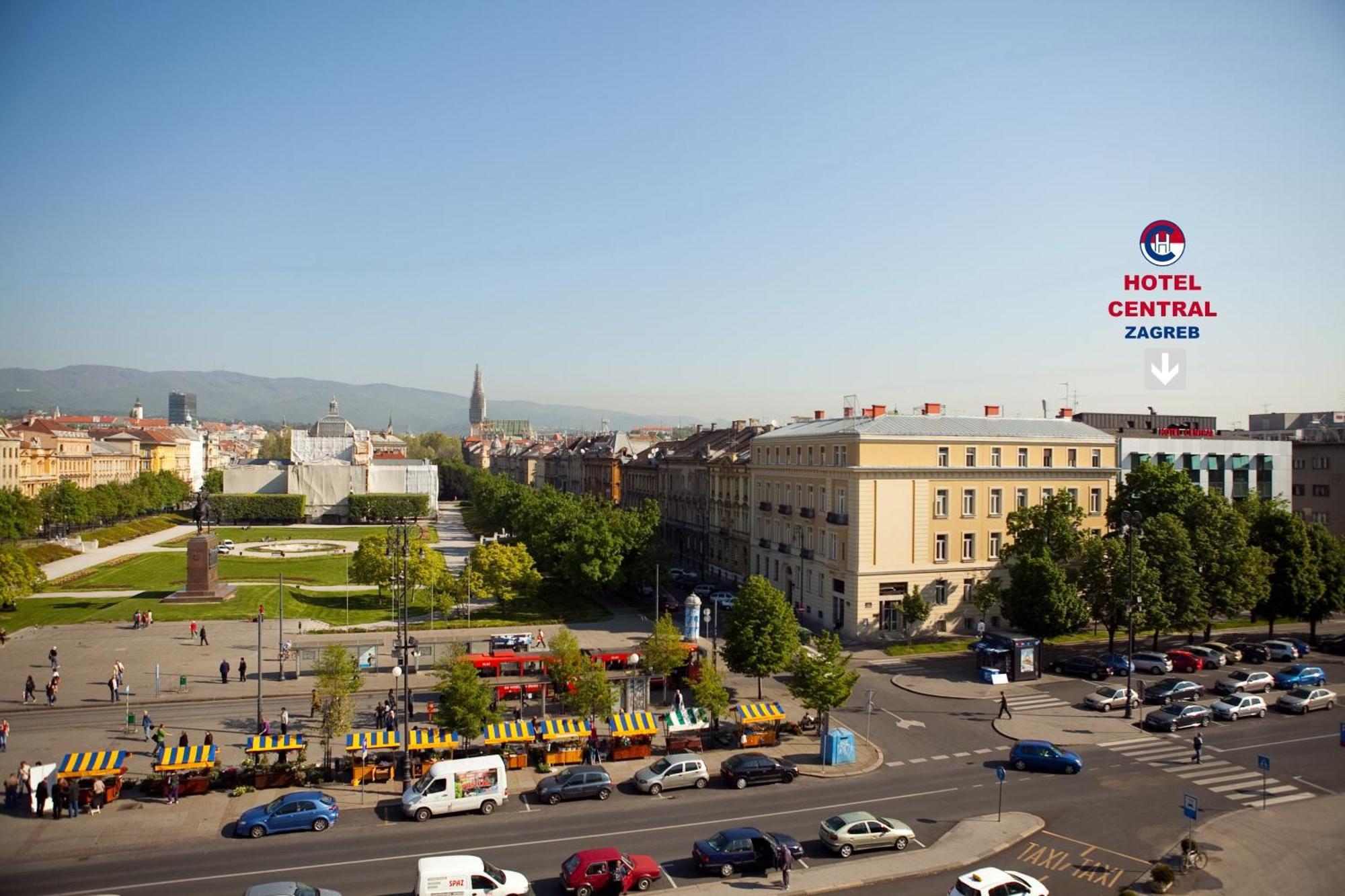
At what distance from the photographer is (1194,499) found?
58.4 metres

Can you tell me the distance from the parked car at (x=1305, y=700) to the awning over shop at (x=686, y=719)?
92.5 ft

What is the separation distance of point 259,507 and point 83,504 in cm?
2664

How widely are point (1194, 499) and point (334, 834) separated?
179 ft

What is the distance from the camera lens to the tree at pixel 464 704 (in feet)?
113

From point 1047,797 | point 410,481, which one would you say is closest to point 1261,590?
point 1047,797

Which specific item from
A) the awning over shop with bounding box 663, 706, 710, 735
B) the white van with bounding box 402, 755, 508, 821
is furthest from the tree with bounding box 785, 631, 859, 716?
the white van with bounding box 402, 755, 508, 821

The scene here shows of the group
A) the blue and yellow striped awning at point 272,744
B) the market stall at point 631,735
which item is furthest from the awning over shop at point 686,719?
the blue and yellow striped awning at point 272,744

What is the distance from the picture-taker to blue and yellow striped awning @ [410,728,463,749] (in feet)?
111

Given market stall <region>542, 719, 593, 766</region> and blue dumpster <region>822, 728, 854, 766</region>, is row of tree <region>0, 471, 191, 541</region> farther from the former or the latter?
blue dumpster <region>822, 728, 854, 766</region>

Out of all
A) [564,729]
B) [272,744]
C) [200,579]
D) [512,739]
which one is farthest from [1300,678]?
[200,579]

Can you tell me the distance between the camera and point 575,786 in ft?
105

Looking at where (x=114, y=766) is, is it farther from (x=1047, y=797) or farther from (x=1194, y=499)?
(x=1194, y=499)

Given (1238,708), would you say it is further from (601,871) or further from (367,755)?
(367,755)

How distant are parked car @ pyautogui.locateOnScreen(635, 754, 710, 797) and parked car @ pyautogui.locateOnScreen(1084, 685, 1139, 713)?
21.0 metres
